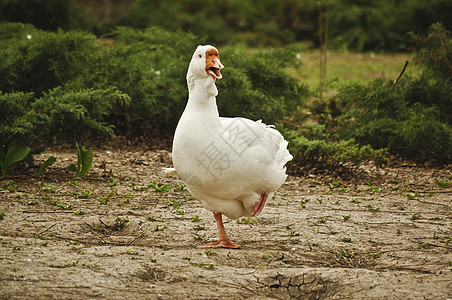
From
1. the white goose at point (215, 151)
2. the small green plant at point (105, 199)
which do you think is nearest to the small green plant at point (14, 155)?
the small green plant at point (105, 199)

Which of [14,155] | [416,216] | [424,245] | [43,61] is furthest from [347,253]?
[43,61]

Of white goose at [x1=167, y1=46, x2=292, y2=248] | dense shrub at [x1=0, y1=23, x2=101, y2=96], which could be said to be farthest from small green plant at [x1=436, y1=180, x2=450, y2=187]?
dense shrub at [x1=0, y1=23, x2=101, y2=96]

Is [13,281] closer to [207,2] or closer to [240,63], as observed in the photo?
[240,63]

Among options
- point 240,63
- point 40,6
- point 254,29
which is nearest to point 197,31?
point 254,29

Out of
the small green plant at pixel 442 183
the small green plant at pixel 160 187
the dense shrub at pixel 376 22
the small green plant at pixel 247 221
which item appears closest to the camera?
the small green plant at pixel 247 221

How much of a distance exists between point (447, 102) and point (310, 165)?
2.19 m

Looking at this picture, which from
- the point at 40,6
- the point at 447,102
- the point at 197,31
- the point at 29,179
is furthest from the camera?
the point at 197,31

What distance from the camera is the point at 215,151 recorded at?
3.70 metres

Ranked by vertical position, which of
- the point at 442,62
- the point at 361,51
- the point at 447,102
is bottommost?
the point at 361,51

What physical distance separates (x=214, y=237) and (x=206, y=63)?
1598 millimetres

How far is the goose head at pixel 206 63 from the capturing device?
3.75 m

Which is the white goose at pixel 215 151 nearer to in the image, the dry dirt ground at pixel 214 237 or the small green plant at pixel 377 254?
the dry dirt ground at pixel 214 237

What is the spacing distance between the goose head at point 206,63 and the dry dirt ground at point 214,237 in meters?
1.34

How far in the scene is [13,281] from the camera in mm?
3391
